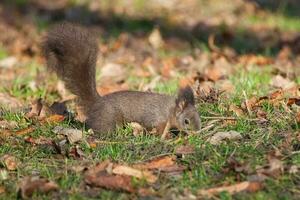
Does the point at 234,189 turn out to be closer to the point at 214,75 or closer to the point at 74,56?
the point at 74,56

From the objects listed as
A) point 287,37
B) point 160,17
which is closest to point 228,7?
point 160,17

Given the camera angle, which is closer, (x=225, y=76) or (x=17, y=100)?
(x=17, y=100)

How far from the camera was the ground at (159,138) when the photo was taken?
4.24m

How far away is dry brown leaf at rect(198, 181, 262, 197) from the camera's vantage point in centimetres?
412

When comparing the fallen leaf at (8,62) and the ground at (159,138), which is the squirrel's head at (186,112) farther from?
the fallen leaf at (8,62)

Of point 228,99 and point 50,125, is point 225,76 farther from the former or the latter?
point 50,125

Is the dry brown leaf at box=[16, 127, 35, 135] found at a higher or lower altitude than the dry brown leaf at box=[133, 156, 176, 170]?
lower

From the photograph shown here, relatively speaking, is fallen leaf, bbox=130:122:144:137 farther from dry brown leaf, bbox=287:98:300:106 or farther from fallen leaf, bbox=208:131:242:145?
dry brown leaf, bbox=287:98:300:106

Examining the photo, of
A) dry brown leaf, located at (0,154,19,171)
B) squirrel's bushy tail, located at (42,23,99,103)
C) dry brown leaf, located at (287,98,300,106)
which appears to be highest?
squirrel's bushy tail, located at (42,23,99,103)

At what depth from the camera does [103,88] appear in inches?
281

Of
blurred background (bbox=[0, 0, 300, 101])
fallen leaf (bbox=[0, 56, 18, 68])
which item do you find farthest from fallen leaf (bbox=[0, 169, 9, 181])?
fallen leaf (bbox=[0, 56, 18, 68])

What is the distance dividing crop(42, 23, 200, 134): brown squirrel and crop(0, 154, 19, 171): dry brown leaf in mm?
899

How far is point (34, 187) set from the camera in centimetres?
418

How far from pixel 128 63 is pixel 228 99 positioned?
11.4 feet
